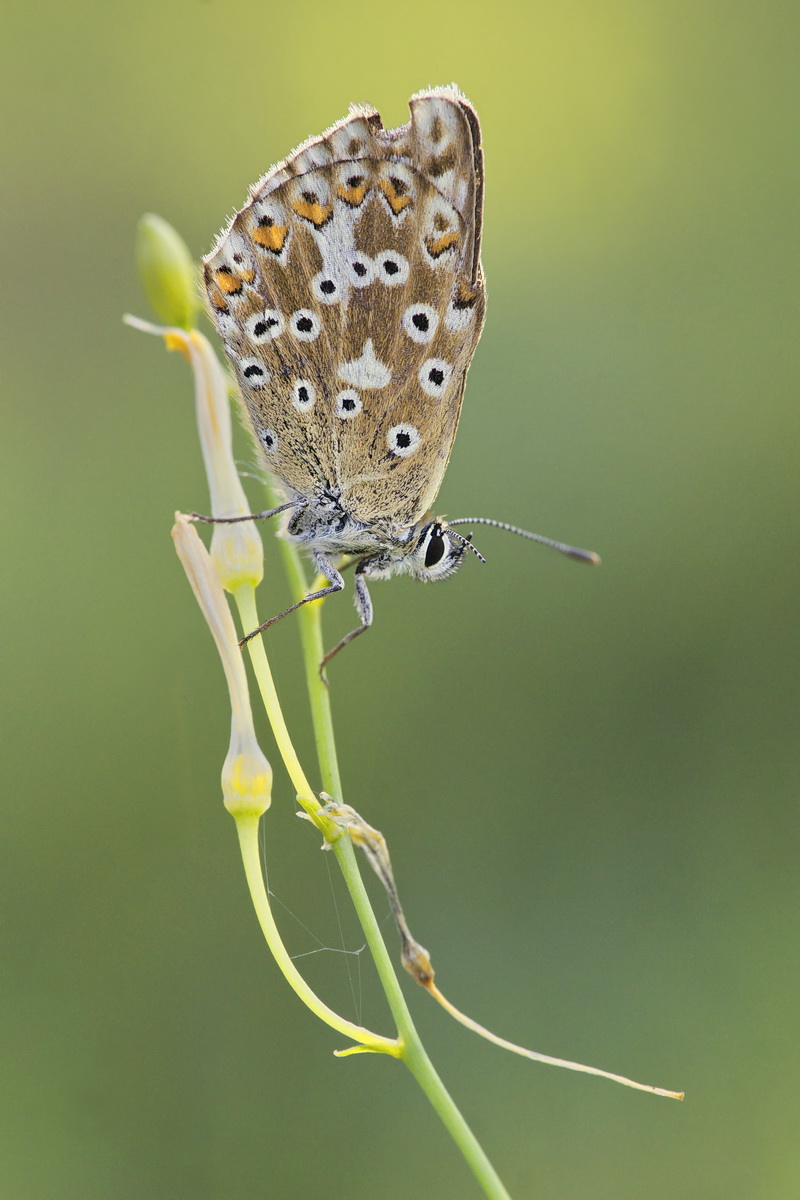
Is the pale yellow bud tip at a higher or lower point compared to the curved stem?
higher

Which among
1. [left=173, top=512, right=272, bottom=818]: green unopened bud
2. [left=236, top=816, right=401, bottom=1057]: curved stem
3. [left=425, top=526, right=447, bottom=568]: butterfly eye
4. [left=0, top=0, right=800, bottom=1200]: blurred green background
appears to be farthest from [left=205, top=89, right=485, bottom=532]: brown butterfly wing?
[left=0, top=0, right=800, bottom=1200]: blurred green background

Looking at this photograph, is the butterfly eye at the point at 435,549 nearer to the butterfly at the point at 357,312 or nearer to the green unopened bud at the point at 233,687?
the butterfly at the point at 357,312

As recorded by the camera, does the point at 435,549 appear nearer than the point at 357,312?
No

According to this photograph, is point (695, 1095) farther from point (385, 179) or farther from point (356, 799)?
point (385, 179)

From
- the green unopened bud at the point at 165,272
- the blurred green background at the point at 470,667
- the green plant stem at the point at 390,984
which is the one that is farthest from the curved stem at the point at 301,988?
the blurred green background at the point at 470,667

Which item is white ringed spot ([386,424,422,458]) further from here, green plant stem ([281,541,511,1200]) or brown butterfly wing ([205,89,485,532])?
green plant stem ([281,541,511,1200])

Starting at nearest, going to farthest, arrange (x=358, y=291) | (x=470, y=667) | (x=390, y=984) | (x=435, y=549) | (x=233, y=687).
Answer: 1. (x=390, y=984)
2. (x=233, y=687)
3. (x=358, y=291)
4. (x=435, y=549)
5. (x=470, y=667)

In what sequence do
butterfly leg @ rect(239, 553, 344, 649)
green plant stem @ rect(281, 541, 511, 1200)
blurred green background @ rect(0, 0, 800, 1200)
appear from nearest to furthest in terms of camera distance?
green plant stem @ rect(281, 541, 511, 1200) → butterfly leg @ rect(239, 553, 344, 649) → blurred green background @ rect(0, 0, 800, 1200)

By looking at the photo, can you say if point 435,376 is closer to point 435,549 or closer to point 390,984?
point 435,549

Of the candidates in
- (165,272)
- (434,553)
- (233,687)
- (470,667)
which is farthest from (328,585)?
(470,667)
